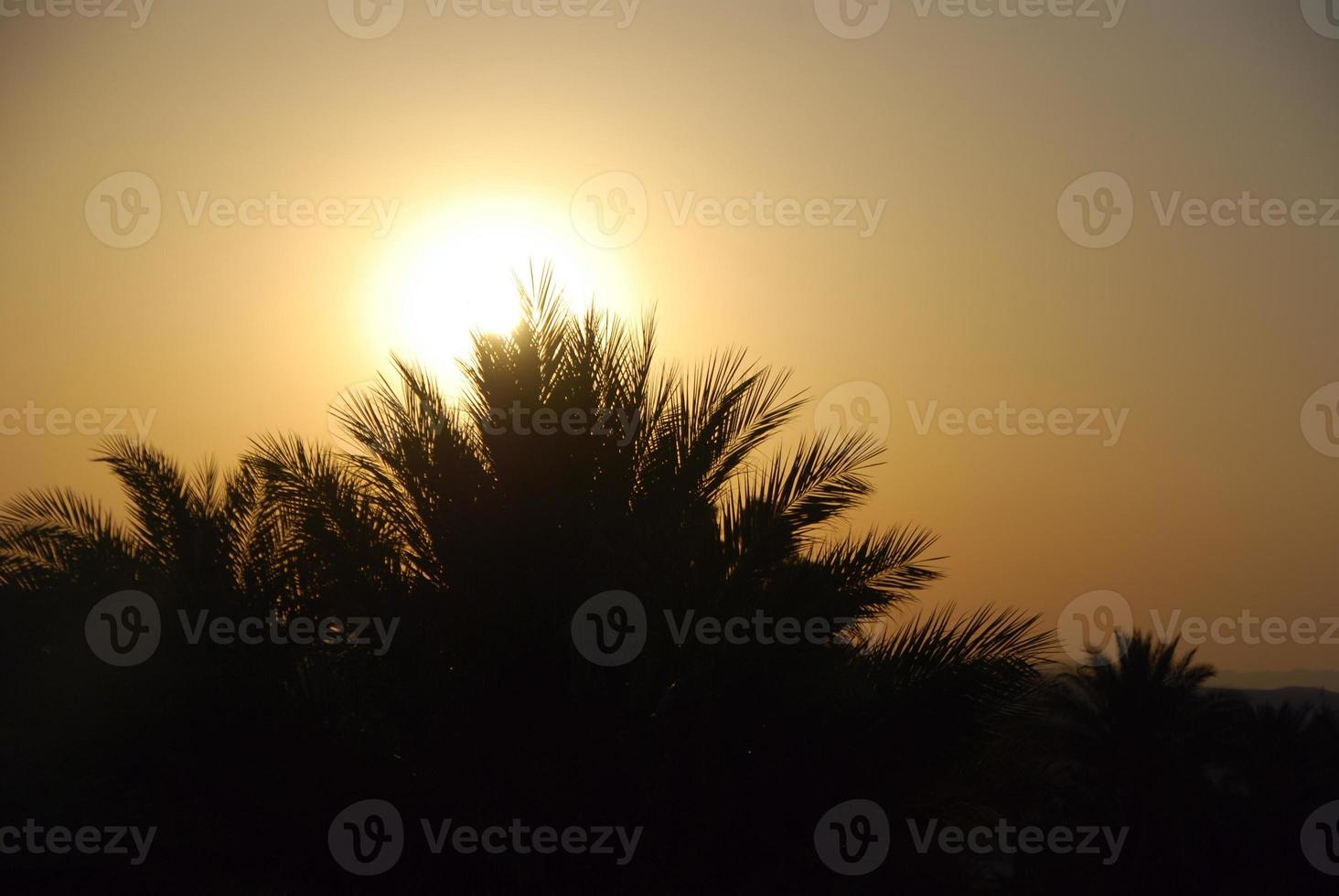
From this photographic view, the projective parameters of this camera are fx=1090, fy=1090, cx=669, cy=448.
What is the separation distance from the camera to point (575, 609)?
24.8ft

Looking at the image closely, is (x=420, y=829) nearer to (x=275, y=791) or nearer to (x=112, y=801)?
(x=275, y=791)

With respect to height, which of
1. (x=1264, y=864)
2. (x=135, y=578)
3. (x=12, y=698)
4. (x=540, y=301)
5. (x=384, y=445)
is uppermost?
(x=540, y=301)

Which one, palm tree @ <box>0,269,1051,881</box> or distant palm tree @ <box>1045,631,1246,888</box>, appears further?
distant palm tree @ <box>1045,631,1246,888</box>

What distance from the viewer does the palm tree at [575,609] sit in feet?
24.2

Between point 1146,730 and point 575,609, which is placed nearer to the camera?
point 575,609

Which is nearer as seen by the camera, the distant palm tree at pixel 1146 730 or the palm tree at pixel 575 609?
the palm tree at pixel 575 609

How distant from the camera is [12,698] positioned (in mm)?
8930

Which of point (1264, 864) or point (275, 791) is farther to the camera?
point (1264, 864)

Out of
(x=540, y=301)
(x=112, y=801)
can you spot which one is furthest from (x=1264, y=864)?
(x=112, y=801)

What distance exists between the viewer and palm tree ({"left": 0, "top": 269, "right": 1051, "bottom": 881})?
7.38 m

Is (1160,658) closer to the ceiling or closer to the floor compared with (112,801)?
closer to the ceiling

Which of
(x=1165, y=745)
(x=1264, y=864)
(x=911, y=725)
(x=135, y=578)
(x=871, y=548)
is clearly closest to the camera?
(x=911, y=725)

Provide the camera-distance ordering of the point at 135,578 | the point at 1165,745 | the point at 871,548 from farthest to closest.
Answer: the point at 1165,745
the point at 135,578
the point at 871,548

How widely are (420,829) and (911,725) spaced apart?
3.47 metres
